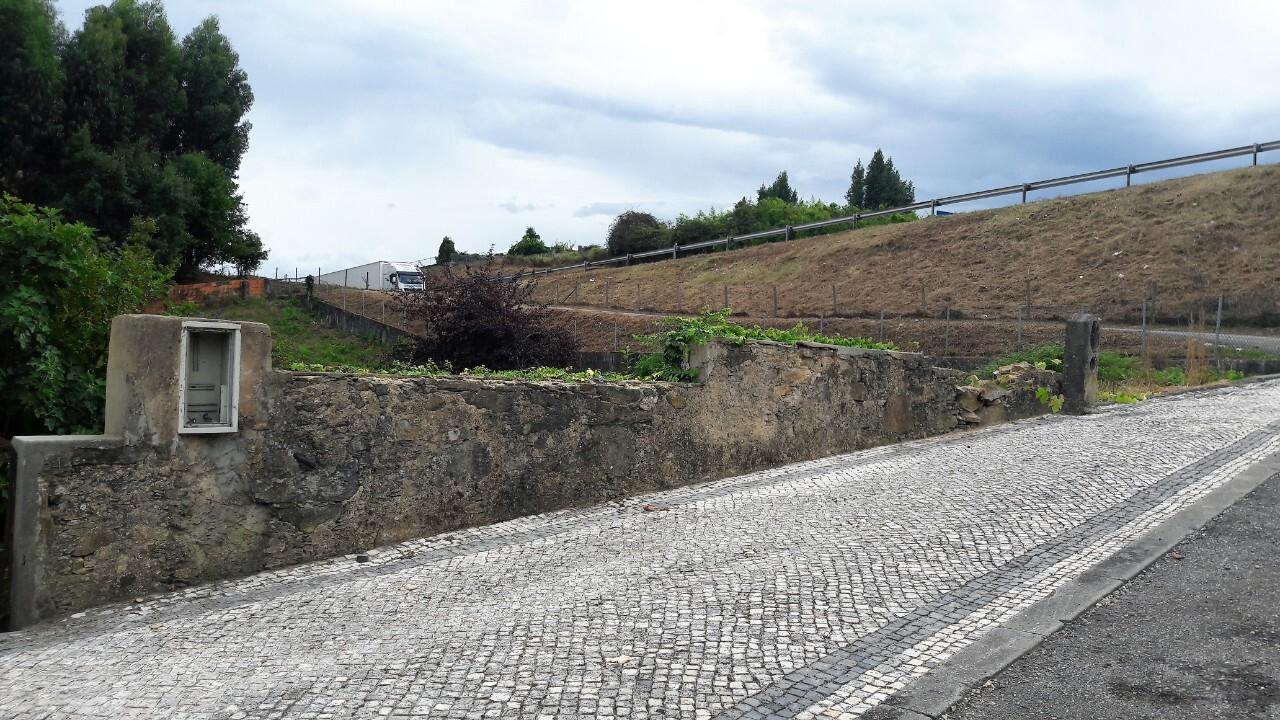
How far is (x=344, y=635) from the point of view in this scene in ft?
16.2

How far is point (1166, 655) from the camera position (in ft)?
15.6

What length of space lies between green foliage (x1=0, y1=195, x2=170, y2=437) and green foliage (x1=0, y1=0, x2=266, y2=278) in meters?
30.8

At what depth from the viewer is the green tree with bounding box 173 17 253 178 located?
144 ft

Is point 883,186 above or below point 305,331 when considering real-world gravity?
above

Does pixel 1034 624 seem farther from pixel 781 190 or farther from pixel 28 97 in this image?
pixel 781 190

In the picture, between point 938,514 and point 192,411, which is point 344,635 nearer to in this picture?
point 192,411

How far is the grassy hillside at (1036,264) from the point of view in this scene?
30.0m

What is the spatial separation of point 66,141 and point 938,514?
39630 millimetres

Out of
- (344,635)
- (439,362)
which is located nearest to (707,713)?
(344,635)

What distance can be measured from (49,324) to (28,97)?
36.3 metres

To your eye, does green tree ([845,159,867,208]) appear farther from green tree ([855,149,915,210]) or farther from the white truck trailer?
the white truck trailer

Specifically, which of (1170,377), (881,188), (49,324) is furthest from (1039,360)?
(881,188)

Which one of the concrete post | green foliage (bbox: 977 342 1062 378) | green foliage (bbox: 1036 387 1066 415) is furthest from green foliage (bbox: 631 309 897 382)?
the concrete post

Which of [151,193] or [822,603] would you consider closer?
[822,603]
